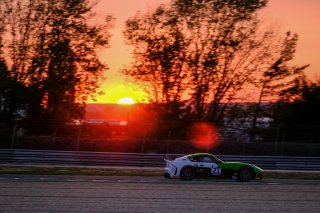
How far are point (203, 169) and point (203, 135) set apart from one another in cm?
1410

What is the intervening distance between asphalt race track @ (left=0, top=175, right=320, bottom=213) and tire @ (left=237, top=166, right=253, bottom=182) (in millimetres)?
2058

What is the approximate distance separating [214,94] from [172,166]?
16115 mm

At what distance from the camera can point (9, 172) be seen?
742 inches

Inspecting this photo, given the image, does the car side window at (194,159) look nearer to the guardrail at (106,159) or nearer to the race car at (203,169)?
the race car at (203,169)

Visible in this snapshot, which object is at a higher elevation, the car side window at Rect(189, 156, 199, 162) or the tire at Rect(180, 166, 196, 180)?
the car side window at Rect(189, 156, 199, 162)

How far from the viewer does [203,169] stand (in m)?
17.8

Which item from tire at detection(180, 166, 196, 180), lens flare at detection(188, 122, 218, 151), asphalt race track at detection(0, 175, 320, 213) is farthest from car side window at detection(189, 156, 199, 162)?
lens flare at detection(188, 122, 218, 151)

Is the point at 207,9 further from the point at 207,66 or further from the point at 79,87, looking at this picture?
the point at 79,87

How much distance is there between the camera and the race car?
17688 millimetres

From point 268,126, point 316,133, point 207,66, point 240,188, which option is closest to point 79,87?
point 207,66

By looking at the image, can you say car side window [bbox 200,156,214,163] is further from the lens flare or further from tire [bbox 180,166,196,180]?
the lens flare

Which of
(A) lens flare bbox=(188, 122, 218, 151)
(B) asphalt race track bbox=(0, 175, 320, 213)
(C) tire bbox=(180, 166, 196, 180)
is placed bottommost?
(B) asphalt race track bbox=(0, 175, 320, 213)

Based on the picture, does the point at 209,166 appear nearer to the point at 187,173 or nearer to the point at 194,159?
the point at 194,159

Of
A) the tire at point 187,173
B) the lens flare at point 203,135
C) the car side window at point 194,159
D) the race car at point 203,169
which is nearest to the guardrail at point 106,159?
the lens flare at point 203,135
